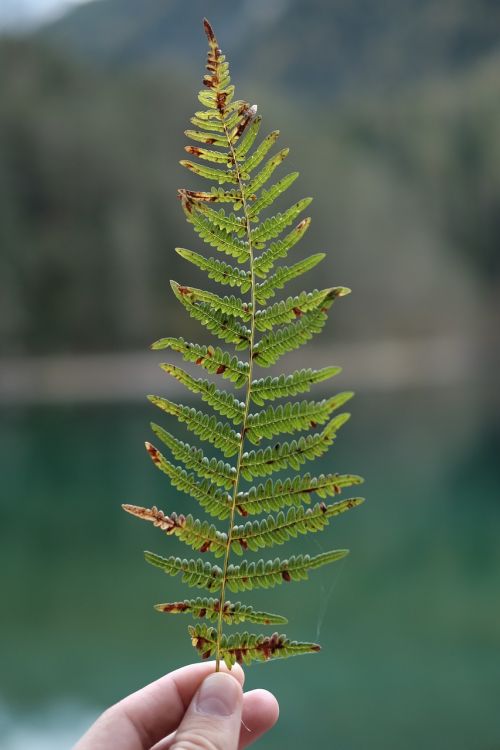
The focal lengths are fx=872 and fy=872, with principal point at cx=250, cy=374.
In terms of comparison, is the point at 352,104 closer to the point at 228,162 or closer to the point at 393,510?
the point at 393,510

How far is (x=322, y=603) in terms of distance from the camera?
411 centimetres

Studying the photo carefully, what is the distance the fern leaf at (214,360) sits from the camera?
81cm

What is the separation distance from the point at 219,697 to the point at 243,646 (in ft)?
0.21

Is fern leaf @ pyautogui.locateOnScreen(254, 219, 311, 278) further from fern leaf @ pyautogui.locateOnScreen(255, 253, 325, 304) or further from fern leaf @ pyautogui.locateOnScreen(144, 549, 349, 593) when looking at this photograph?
fern leaf @ pyautogui.locateOnScreen(144, 549, 349, 593)

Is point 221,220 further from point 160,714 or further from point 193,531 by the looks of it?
point 160,714

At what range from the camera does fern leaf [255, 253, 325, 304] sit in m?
0.77

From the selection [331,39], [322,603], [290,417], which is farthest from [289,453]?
[331,39]

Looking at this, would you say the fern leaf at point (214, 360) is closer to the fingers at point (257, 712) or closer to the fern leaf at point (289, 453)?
the fern leaf at point (289, 453)

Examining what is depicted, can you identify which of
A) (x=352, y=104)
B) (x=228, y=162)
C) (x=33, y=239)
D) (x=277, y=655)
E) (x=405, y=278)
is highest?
(x=352, y=104)

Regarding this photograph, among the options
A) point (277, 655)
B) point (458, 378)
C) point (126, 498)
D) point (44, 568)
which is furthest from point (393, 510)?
point (458, 378)

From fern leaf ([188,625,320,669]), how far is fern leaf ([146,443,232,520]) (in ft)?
0.37

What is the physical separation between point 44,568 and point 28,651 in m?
1.53

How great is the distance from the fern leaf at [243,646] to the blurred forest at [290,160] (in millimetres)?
20557

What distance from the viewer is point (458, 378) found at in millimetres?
19203
